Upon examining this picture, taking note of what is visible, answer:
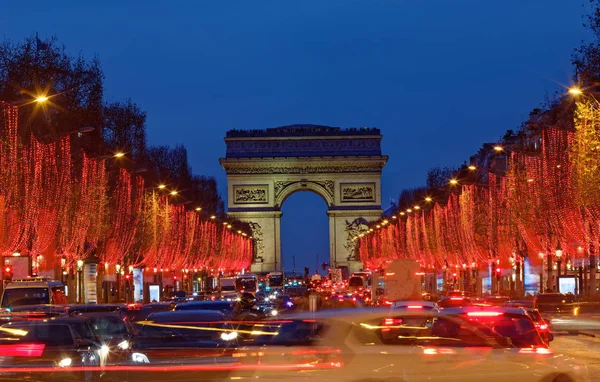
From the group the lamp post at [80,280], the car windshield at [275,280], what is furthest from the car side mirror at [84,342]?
the car windshield at [275,280]

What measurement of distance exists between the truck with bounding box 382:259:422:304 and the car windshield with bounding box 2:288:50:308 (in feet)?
88.4

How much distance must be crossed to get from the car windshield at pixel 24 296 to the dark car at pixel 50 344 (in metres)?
23.5

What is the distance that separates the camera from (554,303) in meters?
51.3

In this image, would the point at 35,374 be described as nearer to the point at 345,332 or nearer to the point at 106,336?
the point at 345,332

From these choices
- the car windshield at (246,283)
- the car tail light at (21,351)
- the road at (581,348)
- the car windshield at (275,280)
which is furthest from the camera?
the car windshield at (275,280)

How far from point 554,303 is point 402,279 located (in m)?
17.8

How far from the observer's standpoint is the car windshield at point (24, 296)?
1710 inches

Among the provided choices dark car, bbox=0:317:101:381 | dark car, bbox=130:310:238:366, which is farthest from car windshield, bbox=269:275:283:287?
dark car, bbox=0:317:101:381

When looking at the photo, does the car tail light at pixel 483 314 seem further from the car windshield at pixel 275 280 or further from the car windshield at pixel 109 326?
the car windshield at pixel 275 280

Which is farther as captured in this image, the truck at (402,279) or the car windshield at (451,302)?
the truck at (402,279)

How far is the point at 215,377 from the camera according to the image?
12.0 metres

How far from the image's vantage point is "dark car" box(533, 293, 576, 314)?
5112 centimetres

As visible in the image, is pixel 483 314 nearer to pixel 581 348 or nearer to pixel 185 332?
pixel 185 332

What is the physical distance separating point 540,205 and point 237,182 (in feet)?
325
